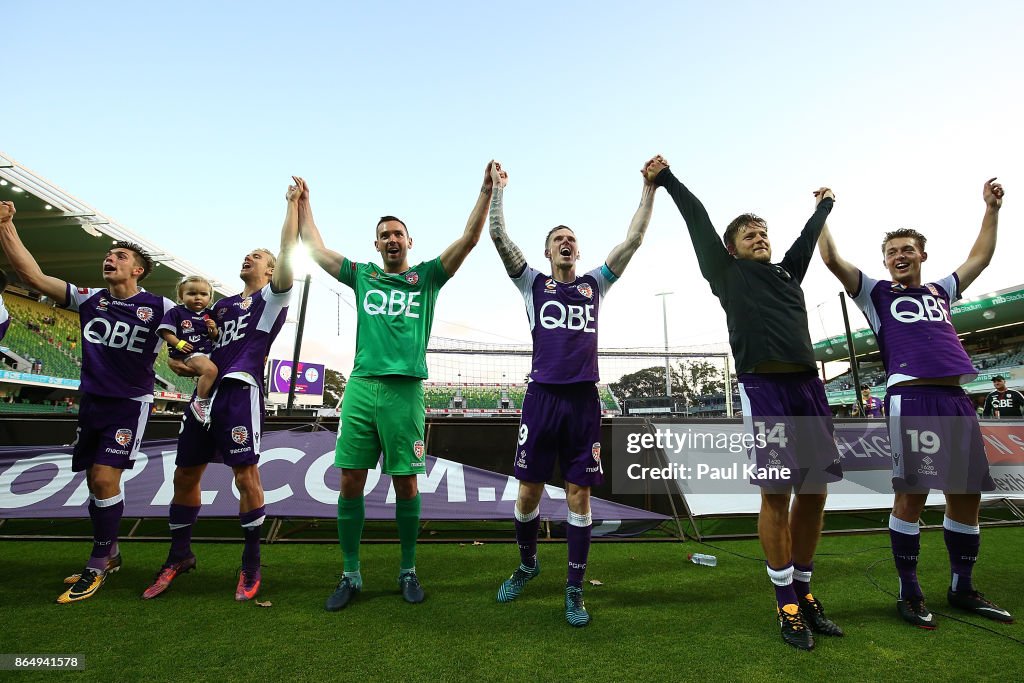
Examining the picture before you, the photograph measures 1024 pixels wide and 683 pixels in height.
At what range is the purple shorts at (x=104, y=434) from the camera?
3291mm

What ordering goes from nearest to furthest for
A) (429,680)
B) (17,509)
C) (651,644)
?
(429,680) < (651,644) < (17,509)

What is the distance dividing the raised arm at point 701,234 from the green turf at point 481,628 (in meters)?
1.95

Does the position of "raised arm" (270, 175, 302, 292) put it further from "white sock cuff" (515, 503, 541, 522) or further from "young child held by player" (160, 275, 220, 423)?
"white sock cuff" (515, 503, 541, 522)

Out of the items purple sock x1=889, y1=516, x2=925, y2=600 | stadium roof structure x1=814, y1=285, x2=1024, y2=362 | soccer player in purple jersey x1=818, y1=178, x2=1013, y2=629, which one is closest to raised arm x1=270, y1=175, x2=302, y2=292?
soccer player in purple jersey x1=818, y1=178, x2=1013, y2=629

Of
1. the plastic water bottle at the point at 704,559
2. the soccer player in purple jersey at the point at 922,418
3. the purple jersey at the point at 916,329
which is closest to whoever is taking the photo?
the soccer player in purple jersey at the point at 922,418

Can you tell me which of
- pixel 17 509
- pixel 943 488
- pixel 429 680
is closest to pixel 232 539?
pixel 17 509

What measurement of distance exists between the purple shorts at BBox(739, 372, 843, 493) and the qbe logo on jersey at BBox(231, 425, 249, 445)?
2.89m

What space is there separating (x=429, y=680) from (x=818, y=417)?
225 centimetres

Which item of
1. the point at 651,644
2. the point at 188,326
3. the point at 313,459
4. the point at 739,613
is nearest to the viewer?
the point at 651,644

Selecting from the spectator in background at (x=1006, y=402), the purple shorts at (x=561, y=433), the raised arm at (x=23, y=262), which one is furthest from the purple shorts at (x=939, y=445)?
the spectator in background at (x=1006, y=402)

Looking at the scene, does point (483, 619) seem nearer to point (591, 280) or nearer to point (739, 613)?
point (739, 613)

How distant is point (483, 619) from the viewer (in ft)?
9.07

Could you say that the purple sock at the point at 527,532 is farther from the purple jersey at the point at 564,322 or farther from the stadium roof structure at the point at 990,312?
the stadium roof structure at the point at 990,312

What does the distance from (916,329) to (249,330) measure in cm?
423
